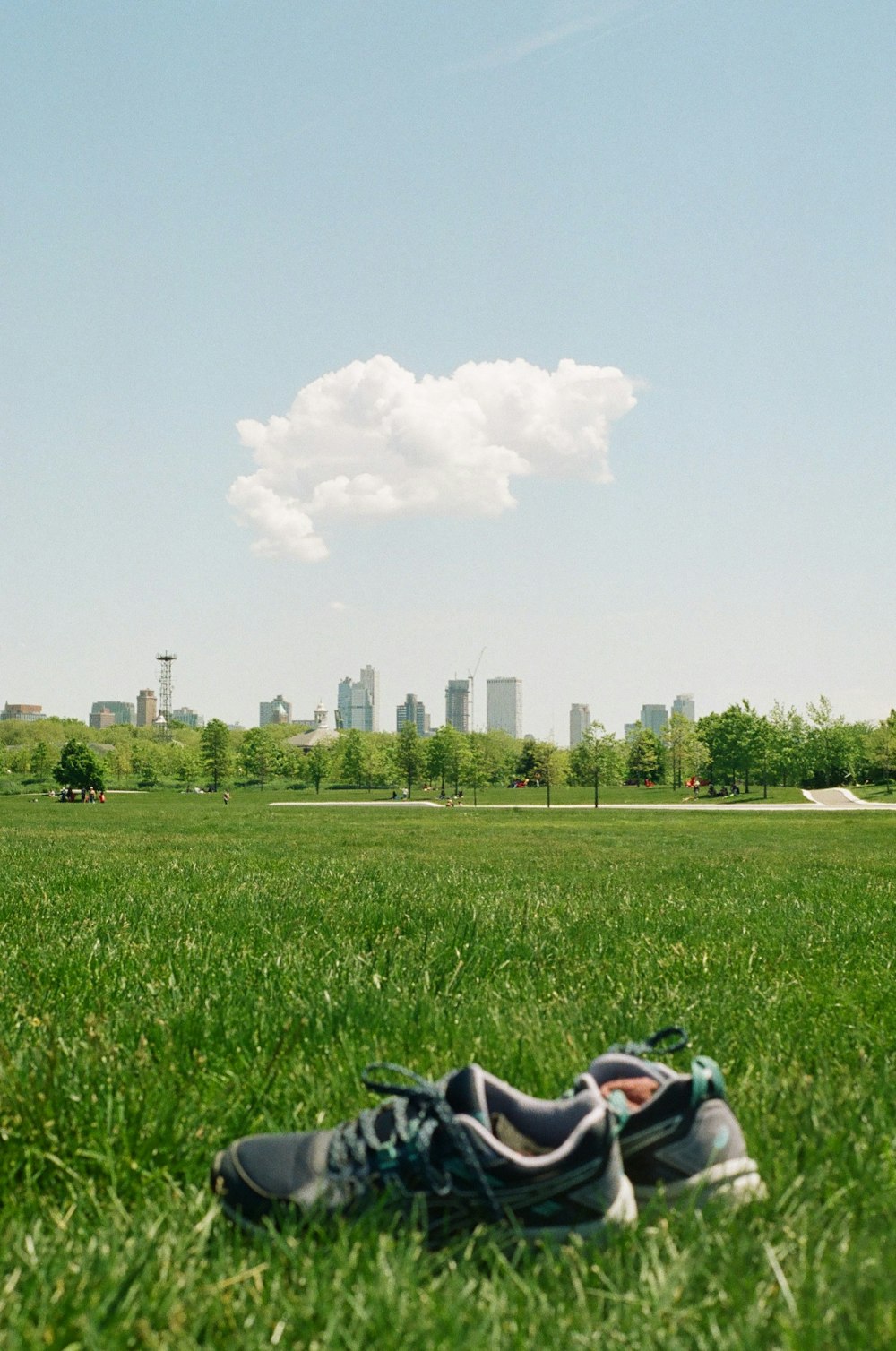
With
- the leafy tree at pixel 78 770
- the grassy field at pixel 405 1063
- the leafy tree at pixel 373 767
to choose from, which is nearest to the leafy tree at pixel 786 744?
the leafy tree at pixel 373 767

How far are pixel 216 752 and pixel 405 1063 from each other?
4722 inches

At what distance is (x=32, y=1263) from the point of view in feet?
7.00

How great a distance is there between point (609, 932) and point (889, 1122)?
4.08m

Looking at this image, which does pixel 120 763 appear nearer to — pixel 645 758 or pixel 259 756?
pixel 259 756

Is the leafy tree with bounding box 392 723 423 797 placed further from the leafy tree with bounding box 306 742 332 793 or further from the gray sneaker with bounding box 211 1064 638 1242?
the gray sneaker with bounding box 211 1064 638 1242

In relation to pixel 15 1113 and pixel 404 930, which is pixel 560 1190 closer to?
pixel 15 1113

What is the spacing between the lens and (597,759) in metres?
84.6

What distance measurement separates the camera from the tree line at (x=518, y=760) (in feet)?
294

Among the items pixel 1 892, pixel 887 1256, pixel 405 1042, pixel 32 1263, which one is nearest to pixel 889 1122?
pixel 887 1256

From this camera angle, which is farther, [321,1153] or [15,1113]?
[15,1113]

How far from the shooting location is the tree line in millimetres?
89625

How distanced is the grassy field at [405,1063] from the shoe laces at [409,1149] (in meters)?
0.13

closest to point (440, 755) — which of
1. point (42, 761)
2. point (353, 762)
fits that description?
point (353, 762)

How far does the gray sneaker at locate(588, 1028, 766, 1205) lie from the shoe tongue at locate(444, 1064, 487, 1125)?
403 millimetres
